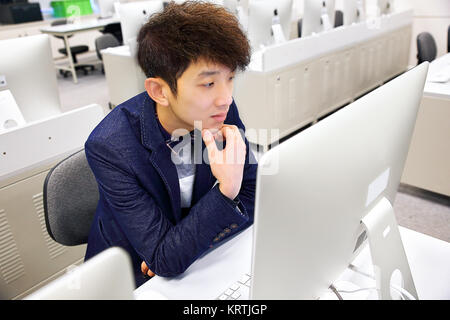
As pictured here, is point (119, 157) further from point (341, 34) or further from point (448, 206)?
point (341, 34)

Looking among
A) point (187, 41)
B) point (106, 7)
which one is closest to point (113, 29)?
point (106, 7)

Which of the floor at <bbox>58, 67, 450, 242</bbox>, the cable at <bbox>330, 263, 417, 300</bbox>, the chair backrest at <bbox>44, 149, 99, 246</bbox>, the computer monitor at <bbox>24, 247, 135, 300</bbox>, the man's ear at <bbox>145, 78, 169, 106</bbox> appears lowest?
the floor at <bbox>58, 67, 450, 242</bbox>

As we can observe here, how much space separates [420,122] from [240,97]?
1164 millimetres

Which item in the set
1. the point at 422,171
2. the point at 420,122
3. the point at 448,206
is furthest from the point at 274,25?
the point at 448,206

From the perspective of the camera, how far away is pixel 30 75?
1522 mm

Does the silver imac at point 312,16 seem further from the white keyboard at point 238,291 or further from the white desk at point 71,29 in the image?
the white desk at point 71,29

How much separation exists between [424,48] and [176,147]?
2.52 meters

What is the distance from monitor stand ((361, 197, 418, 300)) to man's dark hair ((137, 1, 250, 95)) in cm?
39

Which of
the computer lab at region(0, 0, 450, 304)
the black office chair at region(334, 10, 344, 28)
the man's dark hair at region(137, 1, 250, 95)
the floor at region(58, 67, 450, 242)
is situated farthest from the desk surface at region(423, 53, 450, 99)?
the black office chair at region(334, 10, 344, 28)

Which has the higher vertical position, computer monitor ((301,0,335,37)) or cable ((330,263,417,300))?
computer monitor ((301,0,335,37))

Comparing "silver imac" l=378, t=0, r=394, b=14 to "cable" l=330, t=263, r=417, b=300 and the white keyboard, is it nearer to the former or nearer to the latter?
"cable" l=330, t=263, r=417, b=300

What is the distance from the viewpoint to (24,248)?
1.37 meters

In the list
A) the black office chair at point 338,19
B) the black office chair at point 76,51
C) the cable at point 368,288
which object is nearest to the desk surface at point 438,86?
the cable at point 368,288

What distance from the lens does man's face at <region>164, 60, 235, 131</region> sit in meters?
0.74
